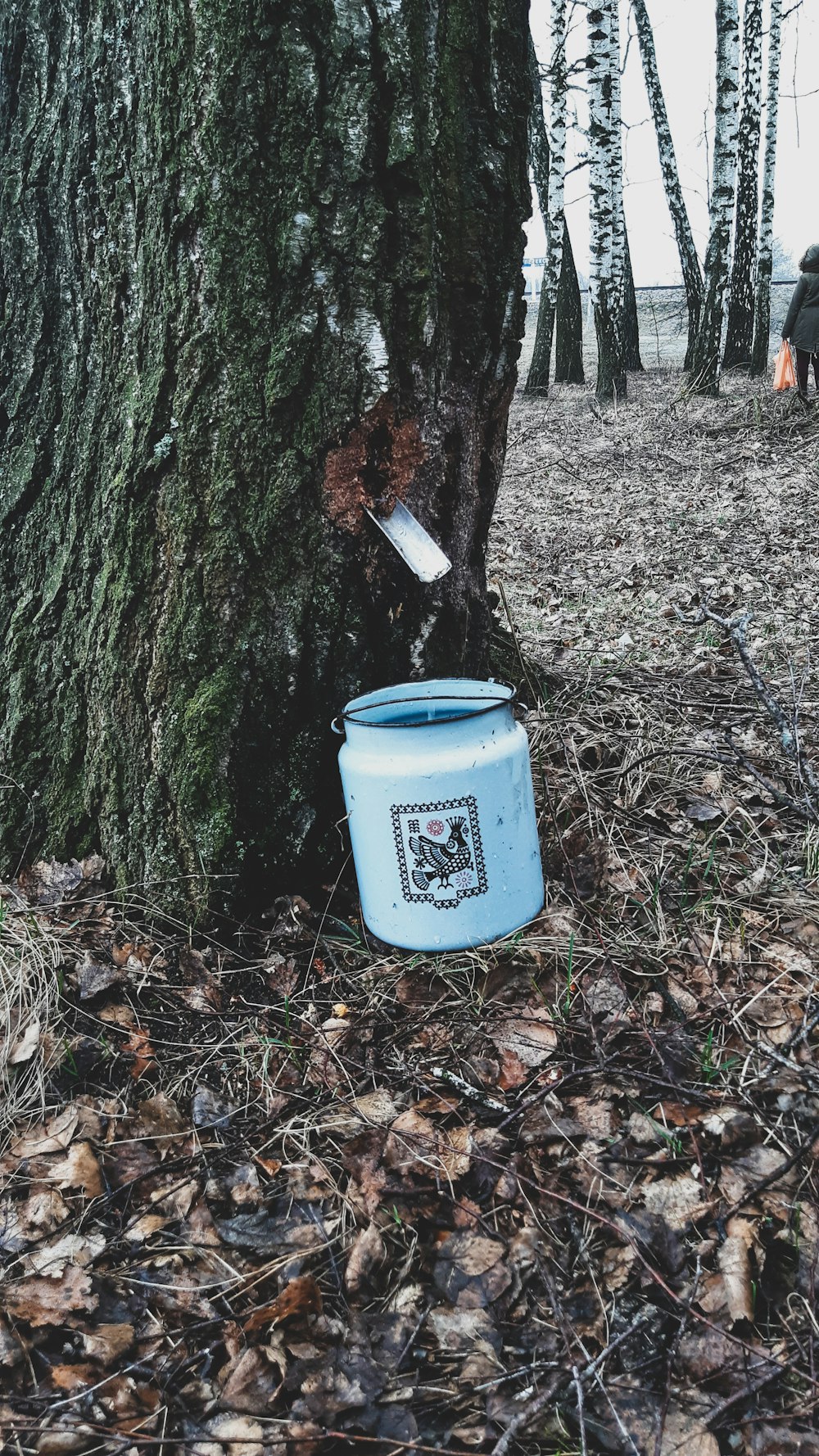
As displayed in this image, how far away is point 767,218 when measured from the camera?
13.7 m

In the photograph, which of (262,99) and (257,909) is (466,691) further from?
(262,99)

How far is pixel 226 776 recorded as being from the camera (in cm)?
223

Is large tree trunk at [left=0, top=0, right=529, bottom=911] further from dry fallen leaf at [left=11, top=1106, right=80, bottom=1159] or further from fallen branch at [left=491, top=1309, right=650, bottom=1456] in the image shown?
fallen branch at [left=491, top=1309, right=650, bottom=1456]

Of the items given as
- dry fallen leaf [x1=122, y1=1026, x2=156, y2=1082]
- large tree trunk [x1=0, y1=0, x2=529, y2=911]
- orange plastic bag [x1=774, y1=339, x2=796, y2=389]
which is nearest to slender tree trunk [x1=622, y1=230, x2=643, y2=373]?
orange plastic bag [x1=774, y1=339, x2=796, y2=389]

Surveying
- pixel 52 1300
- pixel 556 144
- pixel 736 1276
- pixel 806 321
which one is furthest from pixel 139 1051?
pixel 556 144

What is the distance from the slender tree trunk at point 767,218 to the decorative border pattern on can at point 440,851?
42.7 ft

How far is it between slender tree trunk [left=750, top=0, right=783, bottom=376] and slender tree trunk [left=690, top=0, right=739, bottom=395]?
48.1 inches

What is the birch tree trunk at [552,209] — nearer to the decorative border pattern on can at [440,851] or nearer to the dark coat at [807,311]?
the dark coat at [807,311]

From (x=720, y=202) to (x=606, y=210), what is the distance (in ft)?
4.90

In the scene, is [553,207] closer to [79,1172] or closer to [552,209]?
[552,209]

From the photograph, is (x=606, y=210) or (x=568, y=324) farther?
(x=568, y=324)

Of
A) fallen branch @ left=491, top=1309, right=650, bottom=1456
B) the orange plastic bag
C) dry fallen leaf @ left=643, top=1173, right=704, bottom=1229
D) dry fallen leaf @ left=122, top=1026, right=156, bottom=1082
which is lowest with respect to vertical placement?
fallen branch @ left=491, top=1309, right=650, bottom=1456

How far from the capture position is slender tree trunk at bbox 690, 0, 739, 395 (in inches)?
446

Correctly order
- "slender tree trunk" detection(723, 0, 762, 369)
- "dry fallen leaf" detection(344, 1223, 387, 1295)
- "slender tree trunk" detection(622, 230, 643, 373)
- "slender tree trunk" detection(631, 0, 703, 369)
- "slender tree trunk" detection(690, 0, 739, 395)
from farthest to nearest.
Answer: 1. "slender tree trunk" detection(631, 0, 703, 369)
2. "slender tree trunk" detection(622, 230, 643, 373)
3. "slender tree trunk" detection(723, 0, 762, 369)
4. "slender tree trunk" detection(690, 0, 739, 395)
5. "dry fallen leaf" detection(344, 1223, 387, 1295)
